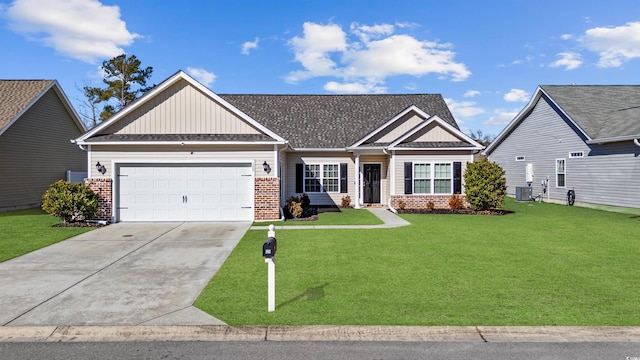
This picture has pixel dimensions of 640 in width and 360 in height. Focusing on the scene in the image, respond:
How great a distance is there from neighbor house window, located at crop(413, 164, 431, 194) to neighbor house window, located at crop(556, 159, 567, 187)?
9291 millimetres

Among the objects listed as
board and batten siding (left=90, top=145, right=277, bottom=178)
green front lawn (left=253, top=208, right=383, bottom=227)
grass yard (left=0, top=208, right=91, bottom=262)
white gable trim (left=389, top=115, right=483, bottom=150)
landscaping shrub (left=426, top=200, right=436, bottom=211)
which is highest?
white gable trim (left=389, top=115, right=483, bottom=150)

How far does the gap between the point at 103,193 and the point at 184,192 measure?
9.57 ft

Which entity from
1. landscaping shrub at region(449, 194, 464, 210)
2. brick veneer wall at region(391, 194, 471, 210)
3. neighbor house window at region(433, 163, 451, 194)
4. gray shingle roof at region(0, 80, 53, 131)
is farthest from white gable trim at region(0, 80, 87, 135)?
landscaping shrub at region(449, 194, 464, 210)

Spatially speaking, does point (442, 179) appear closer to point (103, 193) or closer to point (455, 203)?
point (455, 203)

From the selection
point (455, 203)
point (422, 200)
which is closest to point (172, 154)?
point (422, 200)

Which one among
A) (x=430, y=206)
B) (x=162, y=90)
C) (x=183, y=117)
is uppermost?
(x=162, y=90)

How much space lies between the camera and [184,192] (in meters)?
15.3

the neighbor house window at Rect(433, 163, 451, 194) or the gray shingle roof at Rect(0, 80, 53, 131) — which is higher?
the gray shingle roof at Rect(0, 80, 53, 131)

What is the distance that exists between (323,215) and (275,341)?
12.7 metres

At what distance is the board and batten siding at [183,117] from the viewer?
15.5 metres

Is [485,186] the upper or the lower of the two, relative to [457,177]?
lower

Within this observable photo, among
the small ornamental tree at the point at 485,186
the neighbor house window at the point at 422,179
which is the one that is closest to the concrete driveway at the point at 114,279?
the neighbor house window at the point at 422,179

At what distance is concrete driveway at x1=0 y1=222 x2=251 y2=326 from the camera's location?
5.52 m

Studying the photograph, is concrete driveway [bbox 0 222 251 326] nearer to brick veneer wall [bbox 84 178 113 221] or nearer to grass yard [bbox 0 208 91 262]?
grass yard [bbox 0 208 91 262]
